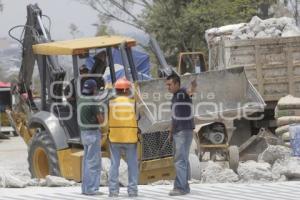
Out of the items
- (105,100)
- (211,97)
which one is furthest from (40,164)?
(211,97)

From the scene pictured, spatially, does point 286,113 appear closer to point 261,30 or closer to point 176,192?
point 261,30

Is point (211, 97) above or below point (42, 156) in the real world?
above

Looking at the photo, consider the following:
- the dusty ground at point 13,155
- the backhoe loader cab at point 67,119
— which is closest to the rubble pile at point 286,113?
the backhoe loader cab at point 67,119

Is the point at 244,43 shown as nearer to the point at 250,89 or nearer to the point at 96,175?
the point at 250,89

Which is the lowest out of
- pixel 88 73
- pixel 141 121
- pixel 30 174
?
Result: pixel 30 174

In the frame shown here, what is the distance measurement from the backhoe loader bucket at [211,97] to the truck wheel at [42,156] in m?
1.89

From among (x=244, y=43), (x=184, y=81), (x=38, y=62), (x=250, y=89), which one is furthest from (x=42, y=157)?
(x=244, y=43)

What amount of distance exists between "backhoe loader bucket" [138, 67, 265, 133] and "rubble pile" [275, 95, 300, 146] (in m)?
2.39

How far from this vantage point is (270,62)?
1786 cm

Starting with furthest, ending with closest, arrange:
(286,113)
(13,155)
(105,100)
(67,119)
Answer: (13,155) < (286,113) < (67,119) < (105,100)

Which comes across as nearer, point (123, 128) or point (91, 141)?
point (123, 128)

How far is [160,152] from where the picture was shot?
40.8 feet

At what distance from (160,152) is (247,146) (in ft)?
13.0

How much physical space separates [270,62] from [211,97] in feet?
15.5
